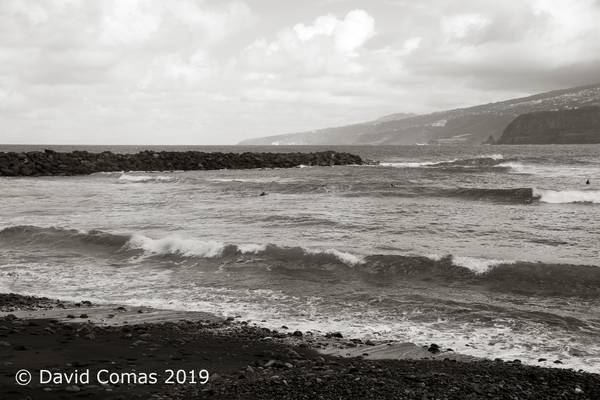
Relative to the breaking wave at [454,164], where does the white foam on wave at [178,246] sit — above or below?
below

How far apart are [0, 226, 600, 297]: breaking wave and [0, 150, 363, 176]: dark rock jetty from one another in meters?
41.0

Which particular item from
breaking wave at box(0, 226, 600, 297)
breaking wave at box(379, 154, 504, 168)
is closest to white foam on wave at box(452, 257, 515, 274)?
breaking wave at box(0, 226, 600, 297)

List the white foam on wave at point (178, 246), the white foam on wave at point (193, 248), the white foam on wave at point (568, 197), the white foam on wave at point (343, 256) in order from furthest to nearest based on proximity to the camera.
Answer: the white foam on wave at point (568, 197)
the white foam on wave at point (178, 246)
the white foam on wave at point (193, 248)
the white foam on wave at point (343, 256)

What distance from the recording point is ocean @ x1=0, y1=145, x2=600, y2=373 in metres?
10.4

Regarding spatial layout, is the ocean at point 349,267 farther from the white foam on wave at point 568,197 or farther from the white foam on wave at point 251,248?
the white foam on wave at point 568,197

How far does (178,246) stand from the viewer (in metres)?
17.6

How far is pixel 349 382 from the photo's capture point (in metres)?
6.98

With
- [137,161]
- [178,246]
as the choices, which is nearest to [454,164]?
[137,161]

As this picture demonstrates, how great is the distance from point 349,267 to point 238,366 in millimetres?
7816

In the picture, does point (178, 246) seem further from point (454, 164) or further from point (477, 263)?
point (454, 164)

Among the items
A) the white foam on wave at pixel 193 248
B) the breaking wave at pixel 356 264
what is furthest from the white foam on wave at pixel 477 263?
the white foam on wave at pixel 193 248

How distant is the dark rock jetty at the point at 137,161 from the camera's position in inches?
2237

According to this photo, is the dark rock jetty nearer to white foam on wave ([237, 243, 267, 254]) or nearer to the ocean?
the ocean

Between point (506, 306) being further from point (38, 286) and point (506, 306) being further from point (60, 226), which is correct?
point (60, 226)
